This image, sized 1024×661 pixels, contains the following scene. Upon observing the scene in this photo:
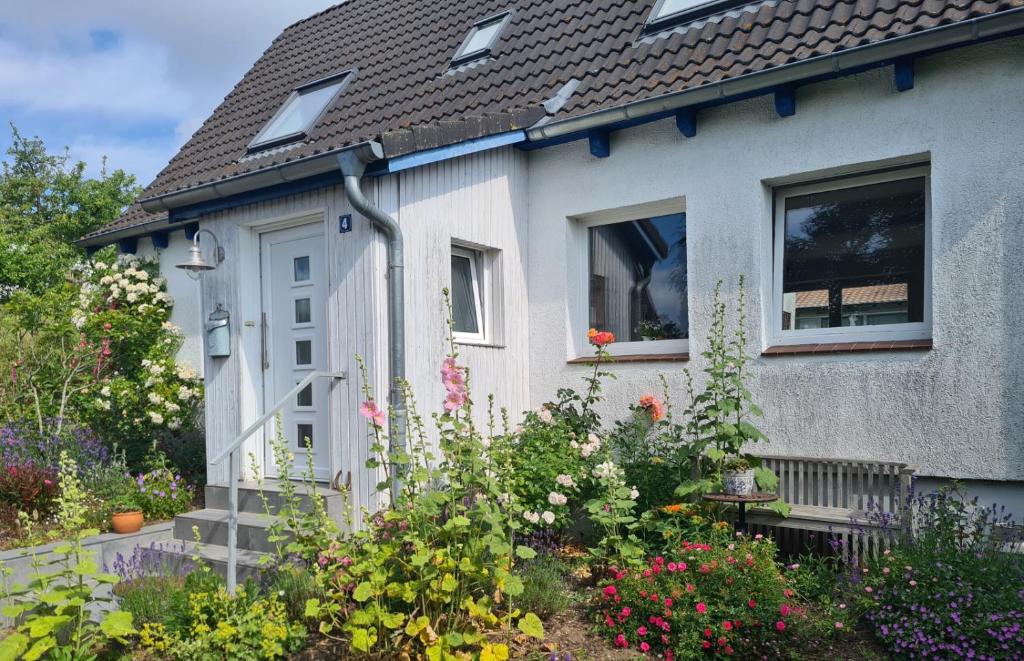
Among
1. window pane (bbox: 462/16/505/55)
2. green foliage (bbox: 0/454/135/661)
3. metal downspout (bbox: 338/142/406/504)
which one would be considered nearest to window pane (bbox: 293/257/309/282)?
metal downspout (bbox: 338/142/406/504)

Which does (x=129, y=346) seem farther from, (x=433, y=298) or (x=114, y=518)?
(x=433, y=298)

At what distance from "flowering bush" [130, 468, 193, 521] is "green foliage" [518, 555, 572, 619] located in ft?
13.3

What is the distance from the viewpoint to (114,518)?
6430 millimetres

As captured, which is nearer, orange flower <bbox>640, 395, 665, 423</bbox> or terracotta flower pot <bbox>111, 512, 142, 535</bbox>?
orange flower <bbox>640, 395, 665, 423</bbox>

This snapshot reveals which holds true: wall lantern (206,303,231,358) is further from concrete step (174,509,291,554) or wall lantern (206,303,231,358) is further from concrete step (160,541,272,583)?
concrete step (160,541,272,583)

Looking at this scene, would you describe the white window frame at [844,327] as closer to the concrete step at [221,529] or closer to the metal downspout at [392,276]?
the metal downspout at [392,276]

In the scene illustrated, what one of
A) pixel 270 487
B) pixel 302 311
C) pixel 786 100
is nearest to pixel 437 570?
pixel 270 487

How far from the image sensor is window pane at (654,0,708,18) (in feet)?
22.9

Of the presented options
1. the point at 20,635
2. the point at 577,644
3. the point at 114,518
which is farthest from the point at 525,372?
the point at 20,635

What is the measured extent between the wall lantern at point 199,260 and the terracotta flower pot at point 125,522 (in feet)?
7.03

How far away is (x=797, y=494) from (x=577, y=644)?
7.24 ft

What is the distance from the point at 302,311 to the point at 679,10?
4496mm

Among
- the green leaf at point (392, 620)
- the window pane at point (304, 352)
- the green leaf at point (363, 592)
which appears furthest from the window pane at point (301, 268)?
the green leaf at point (392, 620)

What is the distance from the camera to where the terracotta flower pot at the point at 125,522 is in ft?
21.0
